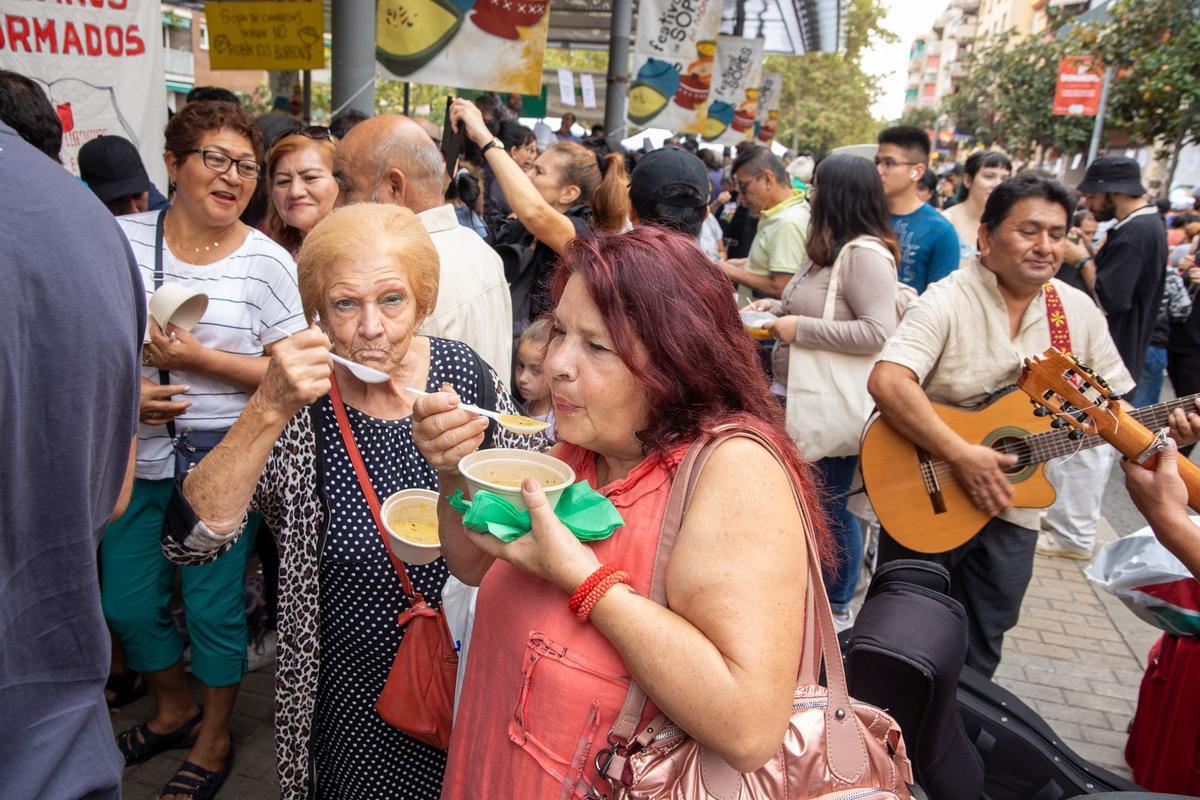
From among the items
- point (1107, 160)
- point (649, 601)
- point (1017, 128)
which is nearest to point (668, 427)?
point (649, 601)

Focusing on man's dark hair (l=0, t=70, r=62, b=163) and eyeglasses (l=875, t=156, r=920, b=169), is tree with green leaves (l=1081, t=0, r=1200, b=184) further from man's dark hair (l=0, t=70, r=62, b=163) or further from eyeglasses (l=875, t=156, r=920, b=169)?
man's dark hair (l=0, t=70, r=62, b=163)

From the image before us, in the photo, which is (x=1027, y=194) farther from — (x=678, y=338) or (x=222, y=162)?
(x=222, y=162)

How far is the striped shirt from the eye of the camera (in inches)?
113

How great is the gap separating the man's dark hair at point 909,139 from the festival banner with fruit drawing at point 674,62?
563 cm

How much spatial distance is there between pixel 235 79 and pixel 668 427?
47218 mm

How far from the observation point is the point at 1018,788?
268 centimetres


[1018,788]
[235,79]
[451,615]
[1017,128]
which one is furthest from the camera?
[235,79]

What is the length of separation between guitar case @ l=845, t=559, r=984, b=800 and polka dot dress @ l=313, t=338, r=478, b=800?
1077mm

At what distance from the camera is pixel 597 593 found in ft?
4.47

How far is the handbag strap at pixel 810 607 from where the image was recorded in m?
1.44

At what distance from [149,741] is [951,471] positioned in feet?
10.2

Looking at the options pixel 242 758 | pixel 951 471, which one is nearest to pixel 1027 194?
pixel 951 471

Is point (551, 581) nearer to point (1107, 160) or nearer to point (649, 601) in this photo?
point (649, 601)

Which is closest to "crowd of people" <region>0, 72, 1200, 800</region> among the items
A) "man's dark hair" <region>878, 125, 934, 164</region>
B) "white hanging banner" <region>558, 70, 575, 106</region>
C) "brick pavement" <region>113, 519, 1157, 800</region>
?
"brick pavement" <region>113, 519, 1157, 800</region>
